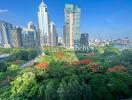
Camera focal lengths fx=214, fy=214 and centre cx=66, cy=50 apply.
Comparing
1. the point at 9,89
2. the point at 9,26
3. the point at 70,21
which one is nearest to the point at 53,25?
the point at 70,21

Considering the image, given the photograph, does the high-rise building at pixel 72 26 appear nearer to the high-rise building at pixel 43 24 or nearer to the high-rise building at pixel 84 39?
the high-rise building at pixel 84 39

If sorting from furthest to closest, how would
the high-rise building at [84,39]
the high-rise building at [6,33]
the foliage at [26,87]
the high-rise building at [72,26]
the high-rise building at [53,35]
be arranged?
the high-rise building at [6,33] → the high-rise building at [53,35] → the high-rise building at [84,39] → the high-rise building at [72,26] → the foliage at [26,87]

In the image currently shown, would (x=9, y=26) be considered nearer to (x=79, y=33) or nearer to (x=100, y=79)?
(x=79, y=33)

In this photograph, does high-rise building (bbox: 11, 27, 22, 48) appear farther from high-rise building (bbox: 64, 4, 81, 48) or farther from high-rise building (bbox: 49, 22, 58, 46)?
high-rise building (bbox: 64, 4, 81, 48)

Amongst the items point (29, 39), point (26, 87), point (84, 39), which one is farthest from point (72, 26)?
point (26, 87)

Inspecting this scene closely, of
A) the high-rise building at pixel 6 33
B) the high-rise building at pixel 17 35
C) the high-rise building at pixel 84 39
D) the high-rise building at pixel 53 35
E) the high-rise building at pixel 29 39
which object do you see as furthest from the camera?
the high-rise building at pixel 6 33

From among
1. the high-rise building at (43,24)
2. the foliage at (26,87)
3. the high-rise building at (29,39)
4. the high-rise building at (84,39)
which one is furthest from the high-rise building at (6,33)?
the foliage at (26,87)
